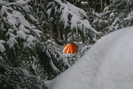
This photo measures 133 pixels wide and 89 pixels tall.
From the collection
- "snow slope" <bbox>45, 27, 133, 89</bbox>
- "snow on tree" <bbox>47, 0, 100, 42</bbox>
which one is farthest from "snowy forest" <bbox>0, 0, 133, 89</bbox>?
"snow slope" <bbox>45, 27, 133, 89</bbox>

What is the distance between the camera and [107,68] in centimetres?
103

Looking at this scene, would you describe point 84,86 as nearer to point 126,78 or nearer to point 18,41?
point 126,78

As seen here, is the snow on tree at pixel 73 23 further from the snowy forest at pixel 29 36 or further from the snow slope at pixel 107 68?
the snow slope at pixel 107 68

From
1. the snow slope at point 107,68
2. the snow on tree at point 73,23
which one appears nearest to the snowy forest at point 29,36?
the snow on tree at point 73,23

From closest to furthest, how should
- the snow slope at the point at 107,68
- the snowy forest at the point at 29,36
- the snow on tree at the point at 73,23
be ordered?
the snow slope at the point at 107,68 → the snowy forest at the point at 29,36 → the snow on tree at the point at 73,23

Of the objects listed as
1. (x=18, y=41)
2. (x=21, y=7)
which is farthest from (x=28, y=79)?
(x=21, y=7)

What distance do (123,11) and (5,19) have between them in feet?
19.8

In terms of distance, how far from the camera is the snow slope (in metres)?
0.91

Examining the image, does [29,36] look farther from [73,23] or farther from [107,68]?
[107,68]

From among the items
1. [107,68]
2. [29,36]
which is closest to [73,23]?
[29,36]

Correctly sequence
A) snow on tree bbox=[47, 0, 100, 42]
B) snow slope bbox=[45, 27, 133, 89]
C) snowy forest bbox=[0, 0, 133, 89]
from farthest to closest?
snow on tree bbox=[47, 0, 100, 42]
snowy forest bbox=[0, 0, 133, 89]
snow slope bbox=[45, 27, 133, 89]

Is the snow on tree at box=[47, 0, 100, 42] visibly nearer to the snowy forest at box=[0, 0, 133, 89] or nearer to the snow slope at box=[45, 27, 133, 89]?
the snowy forest at box=[0, 0, 133, 89]

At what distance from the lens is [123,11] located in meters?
6.06

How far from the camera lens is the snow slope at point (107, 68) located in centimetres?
91
